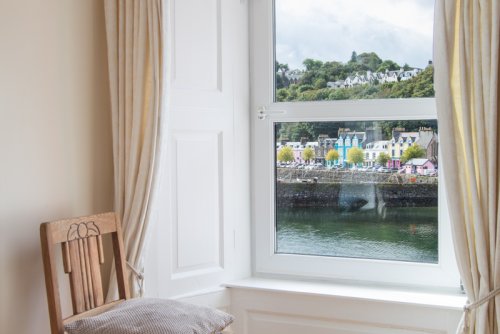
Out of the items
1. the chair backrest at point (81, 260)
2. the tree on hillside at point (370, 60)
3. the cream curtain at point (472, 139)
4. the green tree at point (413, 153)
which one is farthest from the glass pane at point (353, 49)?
the chair backrest at point (81, 260)

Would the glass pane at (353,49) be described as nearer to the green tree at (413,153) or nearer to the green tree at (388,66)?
the green tree at (388,66)

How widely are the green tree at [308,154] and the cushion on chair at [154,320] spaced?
0.97 meters

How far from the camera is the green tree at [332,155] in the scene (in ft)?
9.23

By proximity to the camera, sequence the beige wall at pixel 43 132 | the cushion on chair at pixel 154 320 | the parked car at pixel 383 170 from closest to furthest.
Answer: the cushion on chair at pixel 154 320, the beige wall at pixel 43 132, the parked car at pixel 383 170

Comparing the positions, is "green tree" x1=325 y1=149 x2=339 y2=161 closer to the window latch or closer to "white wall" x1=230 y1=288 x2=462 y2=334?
the window latch

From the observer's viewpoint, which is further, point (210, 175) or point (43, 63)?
point (210, 175)

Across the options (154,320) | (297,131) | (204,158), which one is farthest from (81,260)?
(297,131)

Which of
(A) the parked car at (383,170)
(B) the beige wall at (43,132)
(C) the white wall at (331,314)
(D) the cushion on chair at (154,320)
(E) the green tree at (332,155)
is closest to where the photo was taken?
(D) the cushion on chair at (154,320)

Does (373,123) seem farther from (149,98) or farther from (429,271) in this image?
(149,98)

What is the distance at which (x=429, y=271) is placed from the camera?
2.59 metres

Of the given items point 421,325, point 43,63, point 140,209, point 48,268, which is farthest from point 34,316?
point 421,325

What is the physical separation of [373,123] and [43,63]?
1447 millimetres

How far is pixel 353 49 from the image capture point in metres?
2.76

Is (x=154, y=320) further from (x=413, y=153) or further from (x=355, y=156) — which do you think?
(x=413, y=153)
